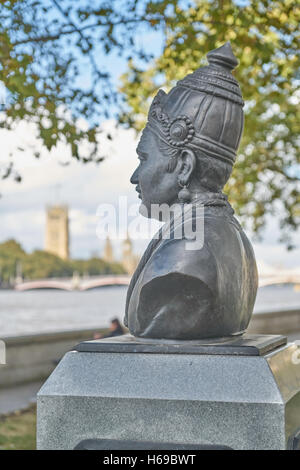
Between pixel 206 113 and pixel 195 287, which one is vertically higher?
pixel 206 113

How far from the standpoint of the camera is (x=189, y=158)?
13.6 feet

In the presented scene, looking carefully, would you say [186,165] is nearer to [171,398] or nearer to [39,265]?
[171,398]

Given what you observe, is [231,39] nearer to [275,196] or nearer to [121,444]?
[121,444]

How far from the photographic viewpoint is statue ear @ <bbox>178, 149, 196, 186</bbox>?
4152 millimetres

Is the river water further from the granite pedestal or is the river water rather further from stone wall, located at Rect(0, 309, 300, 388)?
the granite pedestal

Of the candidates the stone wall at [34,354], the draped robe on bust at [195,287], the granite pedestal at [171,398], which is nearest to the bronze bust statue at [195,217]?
the draped robe on bust at [195,287]

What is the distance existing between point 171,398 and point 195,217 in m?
1.07

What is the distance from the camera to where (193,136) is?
416cm

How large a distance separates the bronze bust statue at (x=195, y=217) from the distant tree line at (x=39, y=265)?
73.7m

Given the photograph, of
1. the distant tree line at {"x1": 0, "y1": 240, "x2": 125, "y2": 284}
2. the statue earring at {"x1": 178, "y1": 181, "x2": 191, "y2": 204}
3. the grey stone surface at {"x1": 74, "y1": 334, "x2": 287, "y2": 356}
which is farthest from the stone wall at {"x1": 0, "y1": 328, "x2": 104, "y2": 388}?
the distant tree line at {"x1": 0, "y1": 240, "x2": 125, "y2": 284}

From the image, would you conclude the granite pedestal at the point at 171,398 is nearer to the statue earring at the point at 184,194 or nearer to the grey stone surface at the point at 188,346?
the grey stone surface at the point at 188,346

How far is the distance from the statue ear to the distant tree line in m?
73.8

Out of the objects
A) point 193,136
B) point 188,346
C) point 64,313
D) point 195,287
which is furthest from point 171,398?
point 64,313

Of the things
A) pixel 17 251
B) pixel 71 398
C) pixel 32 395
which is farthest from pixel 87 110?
pixel 17 251
